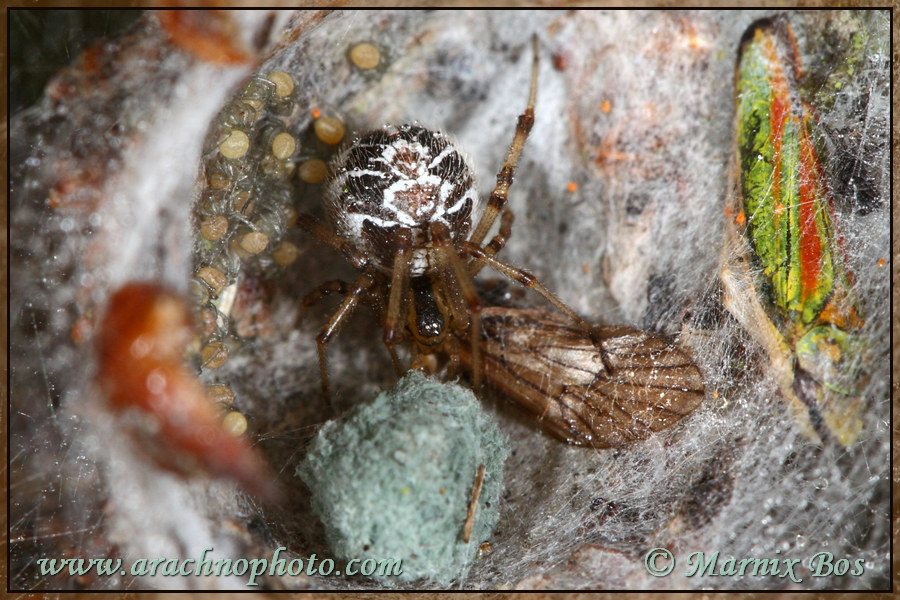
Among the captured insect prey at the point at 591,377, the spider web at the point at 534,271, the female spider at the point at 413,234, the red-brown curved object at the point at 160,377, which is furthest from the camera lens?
the female spider at the point at 413,234

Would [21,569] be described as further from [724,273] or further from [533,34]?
[533,34]

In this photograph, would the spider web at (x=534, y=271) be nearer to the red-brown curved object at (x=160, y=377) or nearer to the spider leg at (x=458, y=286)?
the red-brown curved object at (x=160, y=377)

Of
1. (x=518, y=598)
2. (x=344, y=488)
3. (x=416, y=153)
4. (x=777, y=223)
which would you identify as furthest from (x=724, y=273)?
(x=344, y=488)

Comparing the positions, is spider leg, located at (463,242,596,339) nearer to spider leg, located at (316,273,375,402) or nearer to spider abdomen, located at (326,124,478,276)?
spider abdomen, located at (326,124,478,276)

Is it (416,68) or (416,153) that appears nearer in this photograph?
(416,153)

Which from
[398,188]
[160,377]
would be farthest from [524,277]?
[160,377]

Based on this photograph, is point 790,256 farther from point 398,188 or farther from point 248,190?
point 248,190

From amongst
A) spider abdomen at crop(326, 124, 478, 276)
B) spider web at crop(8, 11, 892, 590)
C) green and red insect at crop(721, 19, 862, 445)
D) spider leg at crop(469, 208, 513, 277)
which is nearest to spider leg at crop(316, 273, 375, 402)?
spider abdomen at crop(326, 124, 478, 276)

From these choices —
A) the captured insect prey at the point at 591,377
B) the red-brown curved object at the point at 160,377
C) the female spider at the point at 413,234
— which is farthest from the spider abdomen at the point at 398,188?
the red-brown curved object at the point at 160,377
